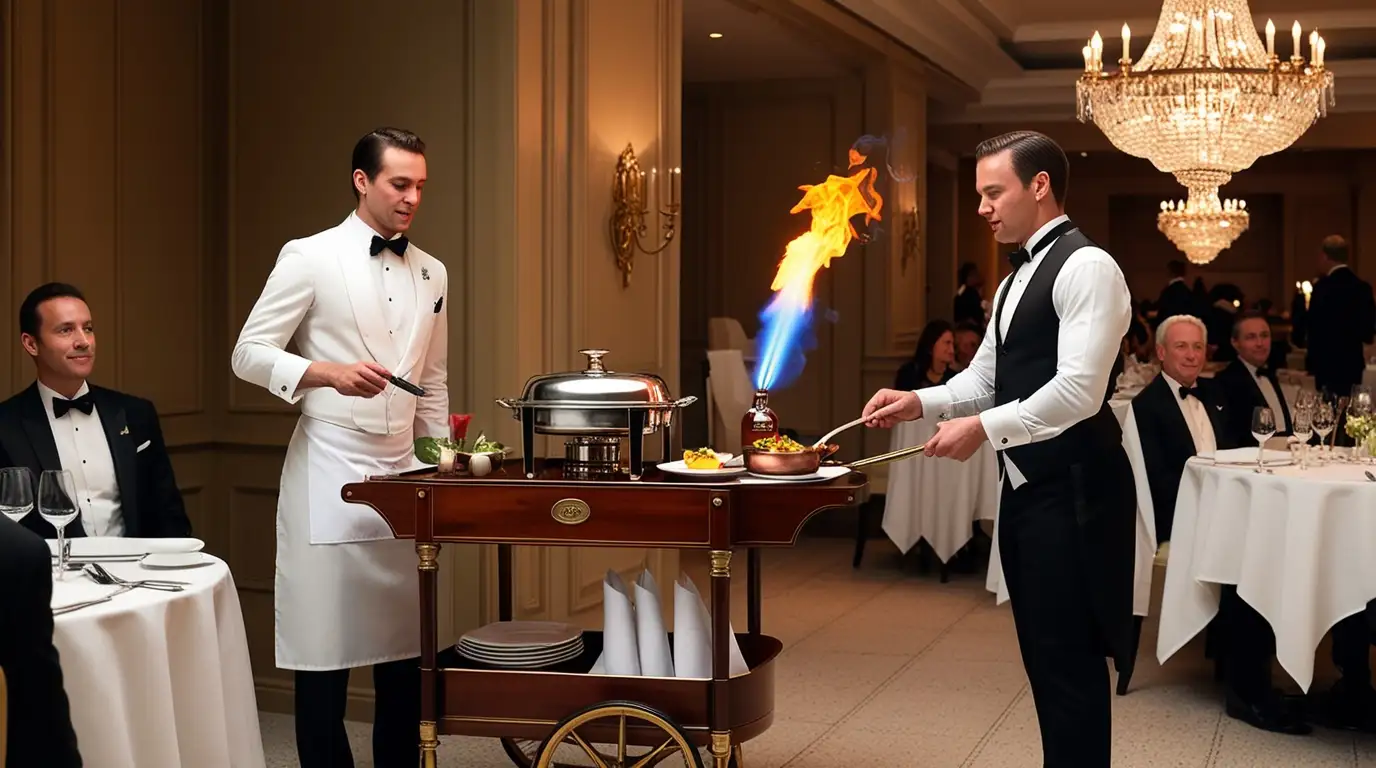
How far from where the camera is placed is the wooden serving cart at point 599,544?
3.06 meters

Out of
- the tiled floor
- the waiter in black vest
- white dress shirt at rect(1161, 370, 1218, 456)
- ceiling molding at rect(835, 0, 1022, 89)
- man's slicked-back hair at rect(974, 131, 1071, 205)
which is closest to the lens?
the waiter in black vest

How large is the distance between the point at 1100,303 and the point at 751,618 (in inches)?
49.9

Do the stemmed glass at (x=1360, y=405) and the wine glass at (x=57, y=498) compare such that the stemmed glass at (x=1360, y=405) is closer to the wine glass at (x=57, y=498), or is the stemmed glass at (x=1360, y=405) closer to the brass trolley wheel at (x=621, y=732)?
the brass trolley wheel at (x=621, y=732)

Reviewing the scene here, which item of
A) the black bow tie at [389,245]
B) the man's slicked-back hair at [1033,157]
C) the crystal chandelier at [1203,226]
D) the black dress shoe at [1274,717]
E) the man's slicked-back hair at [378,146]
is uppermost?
the crystal chandelier at [1203,226]

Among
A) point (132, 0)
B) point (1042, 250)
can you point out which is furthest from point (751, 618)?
point (132, 0)

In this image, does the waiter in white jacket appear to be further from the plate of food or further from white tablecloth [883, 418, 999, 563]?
white tablecloth [883, 418, 999, 563]

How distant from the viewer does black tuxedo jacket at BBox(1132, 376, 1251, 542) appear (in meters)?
5.34

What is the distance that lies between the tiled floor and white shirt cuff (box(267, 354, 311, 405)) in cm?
141

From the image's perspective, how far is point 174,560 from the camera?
2848mm

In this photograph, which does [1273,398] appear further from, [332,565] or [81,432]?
[81,432]

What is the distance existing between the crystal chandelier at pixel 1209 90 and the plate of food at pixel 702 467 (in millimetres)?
3720

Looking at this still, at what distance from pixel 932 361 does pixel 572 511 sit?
463 centimetres

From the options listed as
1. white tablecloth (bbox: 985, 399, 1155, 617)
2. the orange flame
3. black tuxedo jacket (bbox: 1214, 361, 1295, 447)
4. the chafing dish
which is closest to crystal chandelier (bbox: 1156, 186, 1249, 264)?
black tuxedo jacket (bbox: 1214, 361, 1295, 447)

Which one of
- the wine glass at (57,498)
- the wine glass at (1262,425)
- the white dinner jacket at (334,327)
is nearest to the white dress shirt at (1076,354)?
the white dinner jacket at (334,327)
